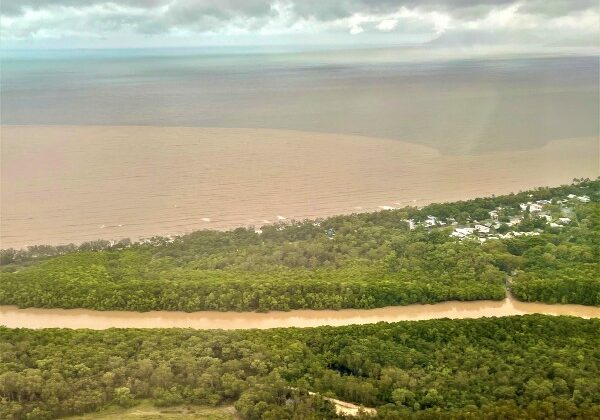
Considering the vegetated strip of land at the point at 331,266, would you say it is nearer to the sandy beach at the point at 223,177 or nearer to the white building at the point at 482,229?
the white building at the point at 482,229

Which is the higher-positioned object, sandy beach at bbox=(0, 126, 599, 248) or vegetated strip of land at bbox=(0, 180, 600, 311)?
sandy beach at bbox=(0, 126, 599, 248)

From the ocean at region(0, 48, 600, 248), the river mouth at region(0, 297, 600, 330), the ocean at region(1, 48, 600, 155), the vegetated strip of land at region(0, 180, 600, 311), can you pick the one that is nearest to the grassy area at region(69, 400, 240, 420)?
the river mouth at region(0, 297, 600, 330)

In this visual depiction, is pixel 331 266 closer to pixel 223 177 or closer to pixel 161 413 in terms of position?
pixel 161 413

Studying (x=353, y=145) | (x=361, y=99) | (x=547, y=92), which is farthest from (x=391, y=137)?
(x=547, y=92)

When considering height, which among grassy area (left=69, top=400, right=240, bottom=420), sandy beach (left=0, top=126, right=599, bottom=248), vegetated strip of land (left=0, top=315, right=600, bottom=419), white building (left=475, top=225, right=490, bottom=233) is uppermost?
sandy beach (left=0, top=126, right=599, bottom=248)

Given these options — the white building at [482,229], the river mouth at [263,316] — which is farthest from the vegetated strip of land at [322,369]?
the white building at [482,229]

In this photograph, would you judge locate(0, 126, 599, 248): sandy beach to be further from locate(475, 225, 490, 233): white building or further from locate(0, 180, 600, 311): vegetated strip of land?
locate(475, 225, 490, 233): white building

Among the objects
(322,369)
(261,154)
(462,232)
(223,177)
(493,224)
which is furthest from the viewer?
(261,154)

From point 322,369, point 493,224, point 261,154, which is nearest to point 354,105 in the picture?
point 261,154
